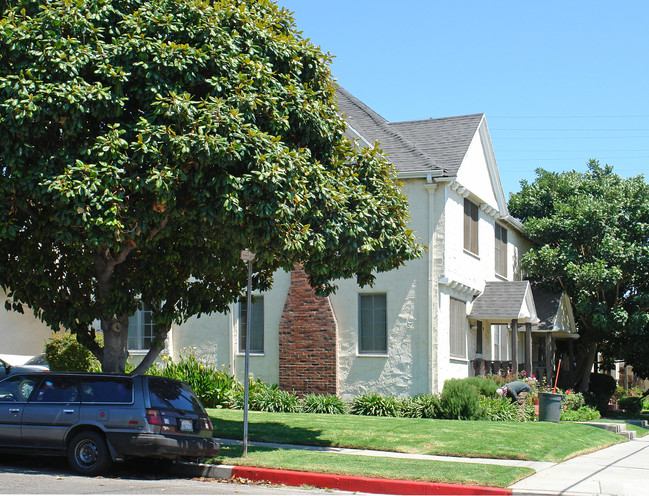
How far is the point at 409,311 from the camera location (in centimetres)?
2077

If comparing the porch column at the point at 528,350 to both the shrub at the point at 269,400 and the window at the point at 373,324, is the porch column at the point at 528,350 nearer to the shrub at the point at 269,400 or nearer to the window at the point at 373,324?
the window at the point at 373,324

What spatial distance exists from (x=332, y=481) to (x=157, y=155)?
5185 mm

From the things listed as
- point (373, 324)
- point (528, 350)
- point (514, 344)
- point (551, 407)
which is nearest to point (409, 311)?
point (373, 324)

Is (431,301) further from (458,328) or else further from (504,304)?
(504,304)

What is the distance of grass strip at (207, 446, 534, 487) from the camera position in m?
10.9

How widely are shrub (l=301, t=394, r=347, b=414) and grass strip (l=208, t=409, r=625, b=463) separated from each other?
1.45 metres

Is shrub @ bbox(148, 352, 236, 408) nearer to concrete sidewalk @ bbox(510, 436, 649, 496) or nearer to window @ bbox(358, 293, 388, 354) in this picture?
window @ bbox(358, 293, 388, 354)

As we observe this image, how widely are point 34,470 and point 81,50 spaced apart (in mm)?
6140

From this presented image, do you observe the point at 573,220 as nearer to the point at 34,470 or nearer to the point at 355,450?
the point at 355,450

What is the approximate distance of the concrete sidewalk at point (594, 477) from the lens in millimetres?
10516

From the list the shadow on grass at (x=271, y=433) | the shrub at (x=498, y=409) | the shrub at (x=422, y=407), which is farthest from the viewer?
the shrub at (x=422, y=407)

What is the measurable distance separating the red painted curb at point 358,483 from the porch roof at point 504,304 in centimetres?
1254

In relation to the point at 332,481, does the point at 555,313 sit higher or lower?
higher

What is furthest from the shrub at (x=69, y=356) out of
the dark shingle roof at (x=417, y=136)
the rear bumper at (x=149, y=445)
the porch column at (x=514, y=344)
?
the porch column at (x=514, y=344)
